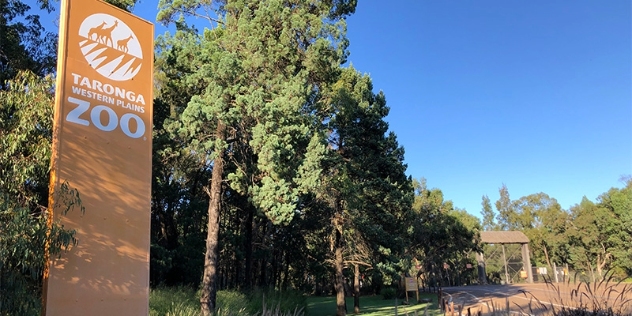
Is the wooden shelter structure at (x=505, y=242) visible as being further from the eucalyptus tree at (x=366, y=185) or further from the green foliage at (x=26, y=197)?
the green foliage at (x=26, y=197)

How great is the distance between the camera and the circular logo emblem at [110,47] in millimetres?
7832

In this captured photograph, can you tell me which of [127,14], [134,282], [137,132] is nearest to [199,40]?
[127,14]

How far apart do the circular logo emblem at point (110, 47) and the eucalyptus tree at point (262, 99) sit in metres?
5.75

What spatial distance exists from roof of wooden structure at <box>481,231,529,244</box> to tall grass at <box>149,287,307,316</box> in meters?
34.6

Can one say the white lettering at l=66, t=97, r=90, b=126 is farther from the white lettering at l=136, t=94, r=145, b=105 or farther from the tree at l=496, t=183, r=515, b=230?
the tree at l=496, t=183, r=515, b=230

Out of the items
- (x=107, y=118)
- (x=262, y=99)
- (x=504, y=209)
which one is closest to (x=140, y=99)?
(x=107, y=118)

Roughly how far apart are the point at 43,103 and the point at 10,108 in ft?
1.65

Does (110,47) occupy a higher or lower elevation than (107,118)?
higher

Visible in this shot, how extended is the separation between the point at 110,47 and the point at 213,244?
8.92m

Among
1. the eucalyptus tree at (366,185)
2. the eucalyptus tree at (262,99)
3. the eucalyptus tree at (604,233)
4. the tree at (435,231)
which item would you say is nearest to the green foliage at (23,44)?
the eucalyptus tree at (262,99)

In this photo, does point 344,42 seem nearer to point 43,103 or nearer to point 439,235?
point 43,103

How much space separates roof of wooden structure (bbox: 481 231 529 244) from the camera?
161 feet

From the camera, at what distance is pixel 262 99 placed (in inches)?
569

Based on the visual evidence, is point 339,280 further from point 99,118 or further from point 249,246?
point 99,118
